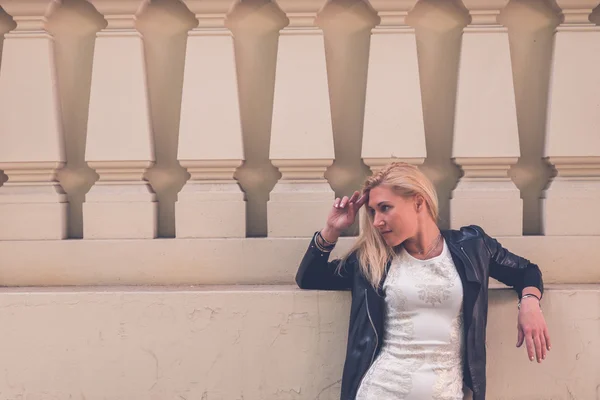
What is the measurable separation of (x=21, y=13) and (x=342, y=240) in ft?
5.70

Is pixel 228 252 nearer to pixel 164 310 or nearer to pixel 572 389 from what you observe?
pixel 164 310

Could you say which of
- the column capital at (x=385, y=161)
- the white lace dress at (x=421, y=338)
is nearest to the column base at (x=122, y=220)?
the column capital at (x=385, y=161)

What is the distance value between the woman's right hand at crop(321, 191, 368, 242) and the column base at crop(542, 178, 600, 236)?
89 centimetres

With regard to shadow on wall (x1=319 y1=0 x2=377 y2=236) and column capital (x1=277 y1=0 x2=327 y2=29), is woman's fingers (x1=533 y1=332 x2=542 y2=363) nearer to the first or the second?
shadow on wall (x1=319 y1=0 x2=377 y2=236)

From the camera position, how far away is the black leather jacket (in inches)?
100

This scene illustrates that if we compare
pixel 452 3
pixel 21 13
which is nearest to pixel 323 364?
pixel 452 3

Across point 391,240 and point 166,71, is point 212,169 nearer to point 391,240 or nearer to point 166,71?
point 166,71

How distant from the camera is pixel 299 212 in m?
2.94

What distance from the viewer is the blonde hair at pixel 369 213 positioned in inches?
101

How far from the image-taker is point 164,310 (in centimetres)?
279

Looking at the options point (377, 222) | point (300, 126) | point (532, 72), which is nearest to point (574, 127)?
point (532, 72)

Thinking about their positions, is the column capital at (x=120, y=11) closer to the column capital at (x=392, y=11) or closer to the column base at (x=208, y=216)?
the column base at (x=208, y=216)

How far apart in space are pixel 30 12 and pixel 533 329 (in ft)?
8.17

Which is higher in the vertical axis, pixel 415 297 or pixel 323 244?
pixel 323 244
